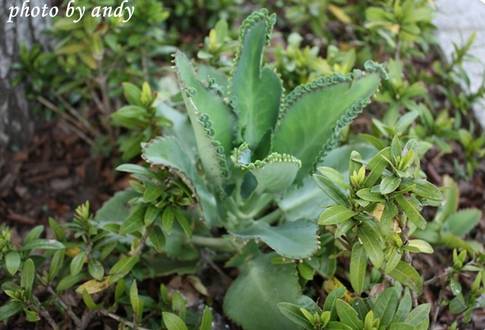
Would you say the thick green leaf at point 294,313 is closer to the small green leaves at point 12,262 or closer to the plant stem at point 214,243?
the plant stem at point 214,243

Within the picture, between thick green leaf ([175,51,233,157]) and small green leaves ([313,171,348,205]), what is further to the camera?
thick green leaf ([175,51,233,157])

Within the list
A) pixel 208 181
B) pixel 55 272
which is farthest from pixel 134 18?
pixel 55 272

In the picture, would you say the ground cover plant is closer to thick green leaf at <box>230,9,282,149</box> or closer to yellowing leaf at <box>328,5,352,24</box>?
thick green leaf at <box>230,9,282,149</box>

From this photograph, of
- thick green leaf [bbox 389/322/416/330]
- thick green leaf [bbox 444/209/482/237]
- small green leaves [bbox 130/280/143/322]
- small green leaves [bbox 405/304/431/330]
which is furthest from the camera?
thick green leaf [bbox 444/209/482/237]

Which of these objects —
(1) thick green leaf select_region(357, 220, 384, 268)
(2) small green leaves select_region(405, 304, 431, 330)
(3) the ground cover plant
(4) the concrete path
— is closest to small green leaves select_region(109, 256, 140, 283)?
(3) the ground cover plant

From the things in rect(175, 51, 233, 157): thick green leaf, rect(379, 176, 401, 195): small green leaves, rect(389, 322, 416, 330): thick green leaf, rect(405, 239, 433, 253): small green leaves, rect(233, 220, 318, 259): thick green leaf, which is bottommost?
rect(389, 322, 416, 330): thick green leaf

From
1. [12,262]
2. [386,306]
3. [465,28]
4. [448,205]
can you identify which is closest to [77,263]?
[12,262]

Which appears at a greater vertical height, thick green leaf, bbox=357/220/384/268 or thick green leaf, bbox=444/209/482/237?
thick green leaf, bbox=357/220/384/268

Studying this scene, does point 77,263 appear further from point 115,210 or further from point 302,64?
point 302,64
